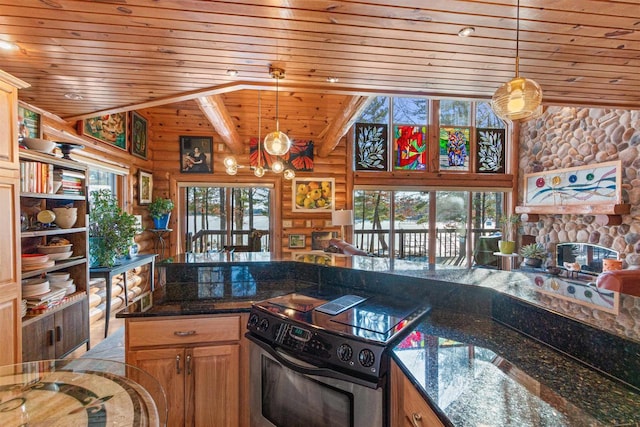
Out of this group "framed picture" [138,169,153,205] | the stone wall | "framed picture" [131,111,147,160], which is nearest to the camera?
the stone wall

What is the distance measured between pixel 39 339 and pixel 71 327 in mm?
400

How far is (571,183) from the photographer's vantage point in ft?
17.9

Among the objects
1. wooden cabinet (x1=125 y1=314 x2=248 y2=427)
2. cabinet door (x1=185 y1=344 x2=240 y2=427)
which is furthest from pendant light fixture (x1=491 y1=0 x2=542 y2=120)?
cabinet door (x1=185 y1=344 x2=240 y2=427)

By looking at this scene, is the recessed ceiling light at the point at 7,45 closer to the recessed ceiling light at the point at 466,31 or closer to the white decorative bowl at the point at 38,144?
the white decorative bowl at the point at 38,144

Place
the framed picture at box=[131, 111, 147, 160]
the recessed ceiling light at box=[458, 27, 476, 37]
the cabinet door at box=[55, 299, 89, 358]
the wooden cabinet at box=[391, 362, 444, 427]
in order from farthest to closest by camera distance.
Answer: the framed picture at box=[131, 111, 147, 160] → the cabinet door at box=[55, 299, 89, 358] → the recessed ceiling light at box=[458, 27, 476, 37] → the wooden cabinet at box=[391, 362, 444, 427]

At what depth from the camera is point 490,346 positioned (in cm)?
121

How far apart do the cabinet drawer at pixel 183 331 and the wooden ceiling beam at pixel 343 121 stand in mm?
2778

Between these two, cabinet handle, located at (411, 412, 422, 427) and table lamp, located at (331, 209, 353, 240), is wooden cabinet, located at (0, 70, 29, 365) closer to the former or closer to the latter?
cabinet handle, located at (411, 412, 422, 427)

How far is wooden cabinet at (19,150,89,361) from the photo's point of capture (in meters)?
2.41

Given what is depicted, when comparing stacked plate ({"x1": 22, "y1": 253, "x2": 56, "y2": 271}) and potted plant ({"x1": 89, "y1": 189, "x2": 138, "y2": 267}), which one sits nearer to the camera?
stacked plate ({"x1": 22, "y1": 253, "x2": 56, "y2": 271})

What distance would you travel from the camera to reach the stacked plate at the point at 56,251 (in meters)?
2.73

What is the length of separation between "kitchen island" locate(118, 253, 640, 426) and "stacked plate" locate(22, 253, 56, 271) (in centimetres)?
118

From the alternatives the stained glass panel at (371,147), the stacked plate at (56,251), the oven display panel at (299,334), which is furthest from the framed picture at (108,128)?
A: the stained glass panel at (371,147)

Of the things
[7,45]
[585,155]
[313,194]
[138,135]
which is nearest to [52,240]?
[7,45]
